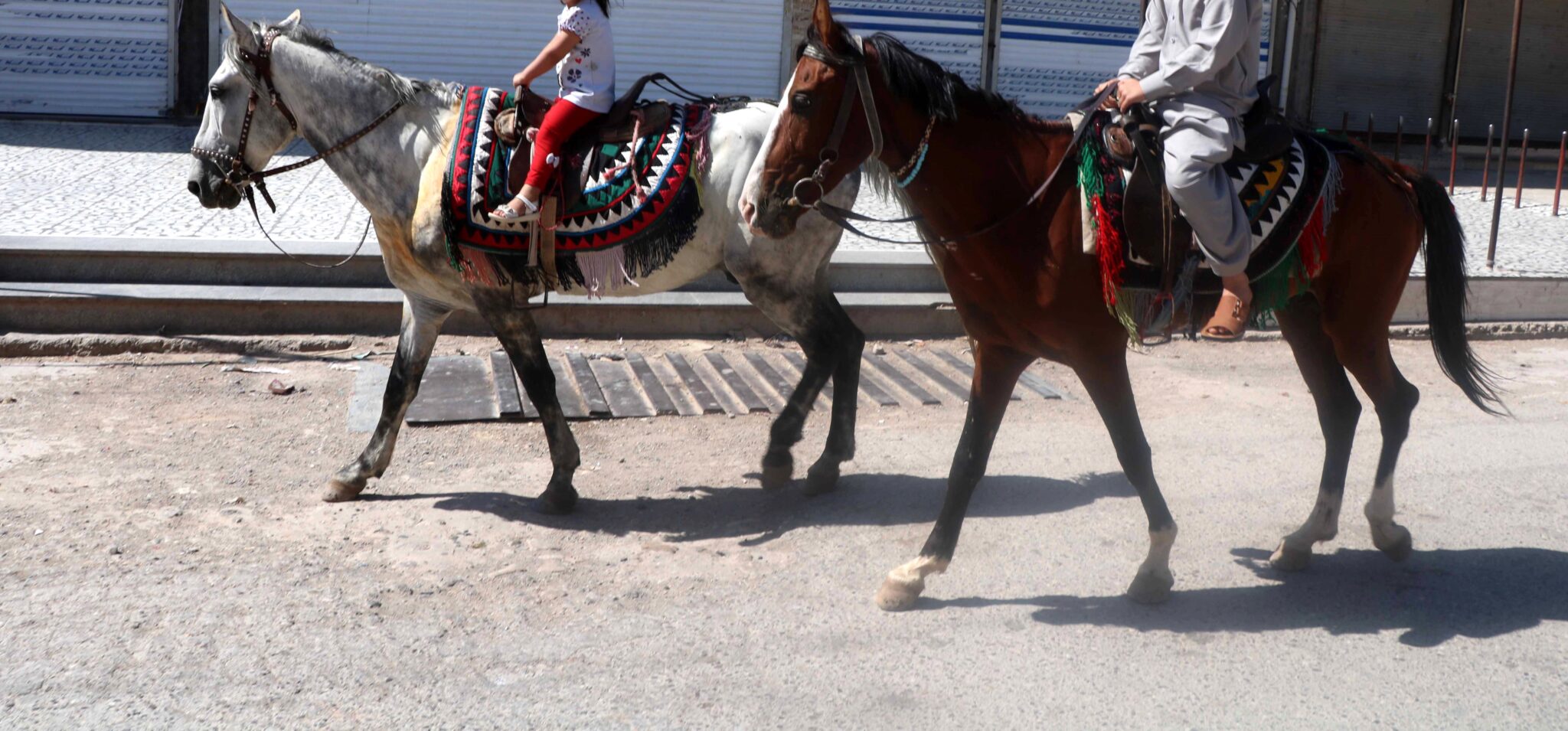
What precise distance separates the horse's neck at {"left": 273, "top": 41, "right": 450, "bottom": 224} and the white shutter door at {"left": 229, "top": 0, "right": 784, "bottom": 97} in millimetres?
9495

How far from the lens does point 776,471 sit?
210 inches

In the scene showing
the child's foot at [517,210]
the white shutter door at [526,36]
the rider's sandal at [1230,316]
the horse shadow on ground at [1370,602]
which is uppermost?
the white shutter door at [526,36]

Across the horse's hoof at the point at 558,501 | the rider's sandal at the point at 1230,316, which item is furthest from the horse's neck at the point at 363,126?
the rider's sandal at the point at 1230,316

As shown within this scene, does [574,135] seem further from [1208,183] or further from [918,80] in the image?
[1208,183]

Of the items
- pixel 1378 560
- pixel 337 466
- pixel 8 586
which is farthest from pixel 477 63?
pixel 1378 560

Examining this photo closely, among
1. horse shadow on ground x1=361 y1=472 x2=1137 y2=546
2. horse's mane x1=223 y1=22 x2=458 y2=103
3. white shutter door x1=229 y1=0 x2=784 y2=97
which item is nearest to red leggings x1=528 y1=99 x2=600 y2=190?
horse's mane x1=223 y1=22 x2=458 y2=103

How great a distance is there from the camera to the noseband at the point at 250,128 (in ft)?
16.0

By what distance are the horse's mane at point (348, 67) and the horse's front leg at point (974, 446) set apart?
8.46 feet

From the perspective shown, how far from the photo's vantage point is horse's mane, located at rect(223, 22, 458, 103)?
4.90 meters

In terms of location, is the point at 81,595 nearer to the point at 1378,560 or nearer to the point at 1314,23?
the point at 1378,560

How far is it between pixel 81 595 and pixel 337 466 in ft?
5.33

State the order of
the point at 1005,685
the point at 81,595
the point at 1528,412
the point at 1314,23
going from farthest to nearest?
1. the point at 1314,23
2. the point at 1528,412
3. the point at 81,595
4. the point at 1005,685

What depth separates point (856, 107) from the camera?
3.64 metres

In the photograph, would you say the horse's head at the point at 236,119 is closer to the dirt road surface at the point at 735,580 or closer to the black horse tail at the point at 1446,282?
the dirt road surface at the point at 735,580
